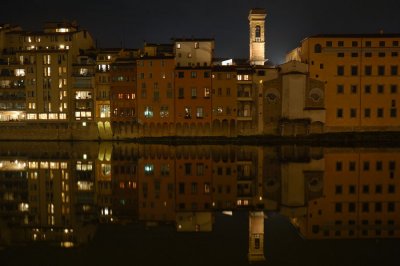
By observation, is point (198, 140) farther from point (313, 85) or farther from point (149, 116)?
point (313, 85)

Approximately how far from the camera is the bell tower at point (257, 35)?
65.3m

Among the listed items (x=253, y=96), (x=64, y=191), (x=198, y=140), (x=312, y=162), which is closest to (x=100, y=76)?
(x=198, y=140)

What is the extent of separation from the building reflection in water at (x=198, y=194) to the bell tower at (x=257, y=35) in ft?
97.0

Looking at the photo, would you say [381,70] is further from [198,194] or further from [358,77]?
[198,194]

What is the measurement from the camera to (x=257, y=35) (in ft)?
216

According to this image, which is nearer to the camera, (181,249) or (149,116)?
(181,249)

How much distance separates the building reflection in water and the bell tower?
29.6 meters

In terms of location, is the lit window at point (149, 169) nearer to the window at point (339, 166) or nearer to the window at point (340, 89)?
the window at point (339, 166)

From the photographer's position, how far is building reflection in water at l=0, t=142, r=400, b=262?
15680mm

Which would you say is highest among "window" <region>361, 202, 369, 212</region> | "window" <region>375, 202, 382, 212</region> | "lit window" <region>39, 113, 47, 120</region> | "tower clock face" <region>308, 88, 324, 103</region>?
"tower clock face" <region>308, 88, 324, 103</region>

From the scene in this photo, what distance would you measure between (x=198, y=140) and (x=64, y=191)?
34.3 meters

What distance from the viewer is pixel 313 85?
57562 mm

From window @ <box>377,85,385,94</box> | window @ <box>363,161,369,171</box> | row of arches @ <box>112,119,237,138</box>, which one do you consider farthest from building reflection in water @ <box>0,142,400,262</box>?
window @ <box>377,85,385,94</box>

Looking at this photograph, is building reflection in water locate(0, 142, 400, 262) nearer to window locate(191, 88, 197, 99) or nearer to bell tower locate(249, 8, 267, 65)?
window locate(191, 88, 197, 99)
